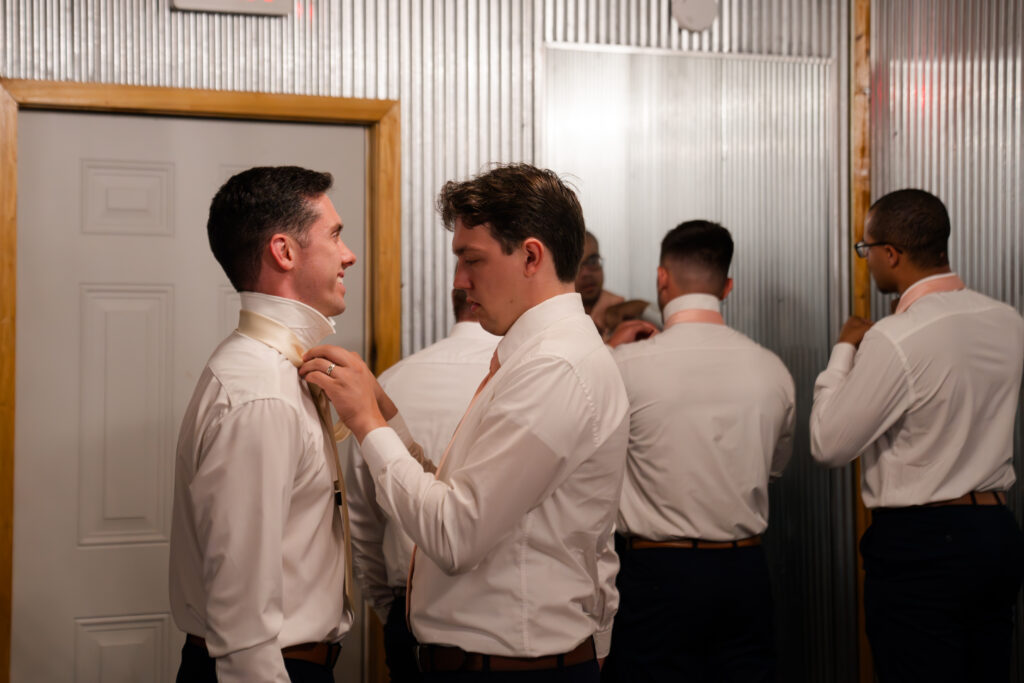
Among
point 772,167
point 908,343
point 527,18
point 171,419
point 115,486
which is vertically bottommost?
point 115,486

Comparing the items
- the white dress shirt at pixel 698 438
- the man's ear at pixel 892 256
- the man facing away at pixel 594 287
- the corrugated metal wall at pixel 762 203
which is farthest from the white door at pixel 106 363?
the man's ear at pixel 892 256

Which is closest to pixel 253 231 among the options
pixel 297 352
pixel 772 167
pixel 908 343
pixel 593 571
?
pixel 297 352

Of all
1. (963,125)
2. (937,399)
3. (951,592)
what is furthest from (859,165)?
(951,592)

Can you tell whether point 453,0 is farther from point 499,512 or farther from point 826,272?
point 499,512

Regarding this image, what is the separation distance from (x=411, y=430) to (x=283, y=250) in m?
0.91

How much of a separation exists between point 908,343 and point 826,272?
0.98 meters

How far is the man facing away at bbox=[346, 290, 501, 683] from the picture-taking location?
2.44 meters

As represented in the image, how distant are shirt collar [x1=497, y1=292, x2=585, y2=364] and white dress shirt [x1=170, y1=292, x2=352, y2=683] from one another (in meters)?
0.36

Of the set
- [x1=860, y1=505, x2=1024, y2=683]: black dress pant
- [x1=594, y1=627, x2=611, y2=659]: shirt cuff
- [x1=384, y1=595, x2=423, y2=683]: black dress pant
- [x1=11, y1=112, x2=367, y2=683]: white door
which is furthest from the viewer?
[x1=11, y1=112, x2=367, y2=683]: white door

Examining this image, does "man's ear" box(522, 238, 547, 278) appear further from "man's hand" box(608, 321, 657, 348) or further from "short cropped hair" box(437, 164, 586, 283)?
"man's hand" box(608, 321, 657, 348)

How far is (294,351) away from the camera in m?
1.76

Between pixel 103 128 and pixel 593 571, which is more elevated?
pixel 103 128

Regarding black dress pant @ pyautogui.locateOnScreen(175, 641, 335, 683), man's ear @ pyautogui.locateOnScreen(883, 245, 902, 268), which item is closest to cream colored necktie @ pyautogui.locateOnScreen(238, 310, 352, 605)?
black dress pant @ pyautogui.locateOnScreen(175, 641, 335, 683)

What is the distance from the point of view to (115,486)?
10.2ft
